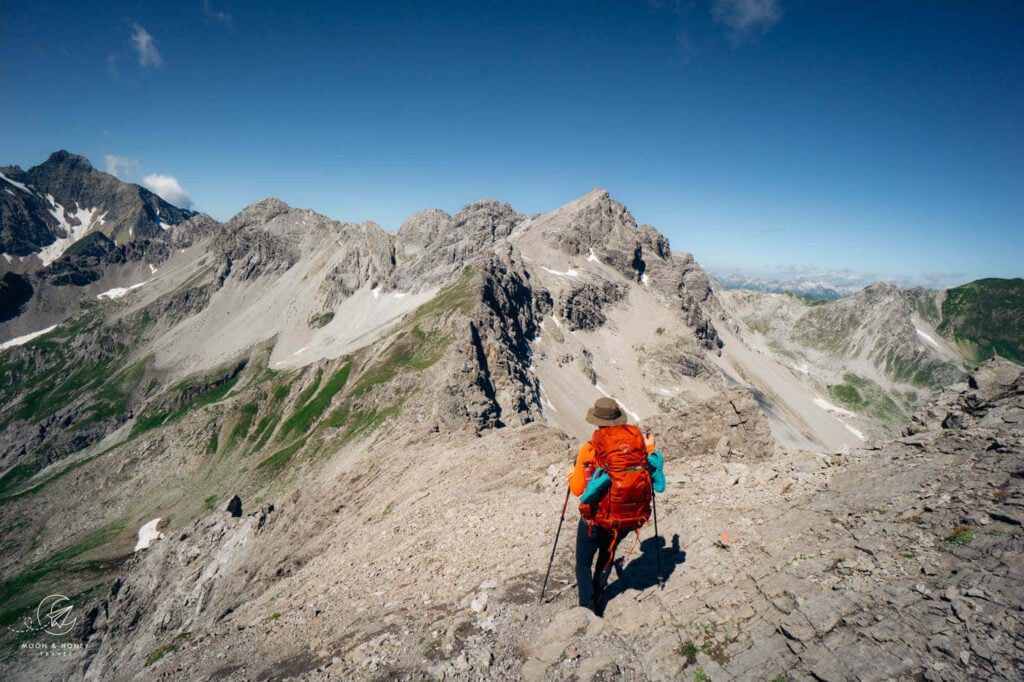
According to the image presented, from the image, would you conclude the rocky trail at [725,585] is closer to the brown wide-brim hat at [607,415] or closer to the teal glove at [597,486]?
the teal glove at [597,486]

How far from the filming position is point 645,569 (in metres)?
12.8

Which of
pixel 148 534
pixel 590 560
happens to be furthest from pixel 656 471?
pixel 148 534

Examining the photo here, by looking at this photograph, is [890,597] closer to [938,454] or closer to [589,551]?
[589,551]

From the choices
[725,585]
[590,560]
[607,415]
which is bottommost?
[725,585]

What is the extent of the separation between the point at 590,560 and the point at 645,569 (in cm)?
239

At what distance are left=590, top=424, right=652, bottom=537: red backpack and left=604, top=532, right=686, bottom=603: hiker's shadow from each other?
2233mm

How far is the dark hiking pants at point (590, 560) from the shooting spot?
10.9 meters

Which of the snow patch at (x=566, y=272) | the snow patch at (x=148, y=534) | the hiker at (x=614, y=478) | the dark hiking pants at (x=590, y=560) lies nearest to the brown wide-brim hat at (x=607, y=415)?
the hiker at (x=614, y=478)

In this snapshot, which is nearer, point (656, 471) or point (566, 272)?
point (656, 471)

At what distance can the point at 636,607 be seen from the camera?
11.2 m

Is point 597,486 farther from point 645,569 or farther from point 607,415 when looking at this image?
point 645,569

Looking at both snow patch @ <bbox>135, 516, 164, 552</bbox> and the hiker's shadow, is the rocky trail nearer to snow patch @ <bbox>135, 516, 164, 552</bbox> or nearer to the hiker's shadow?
the hiker's shadow

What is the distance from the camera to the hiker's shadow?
12.1m

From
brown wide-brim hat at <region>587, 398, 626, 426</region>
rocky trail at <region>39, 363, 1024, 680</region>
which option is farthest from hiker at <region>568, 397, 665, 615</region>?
rocky trail at <region>39, 363, 1024, 680</region>
